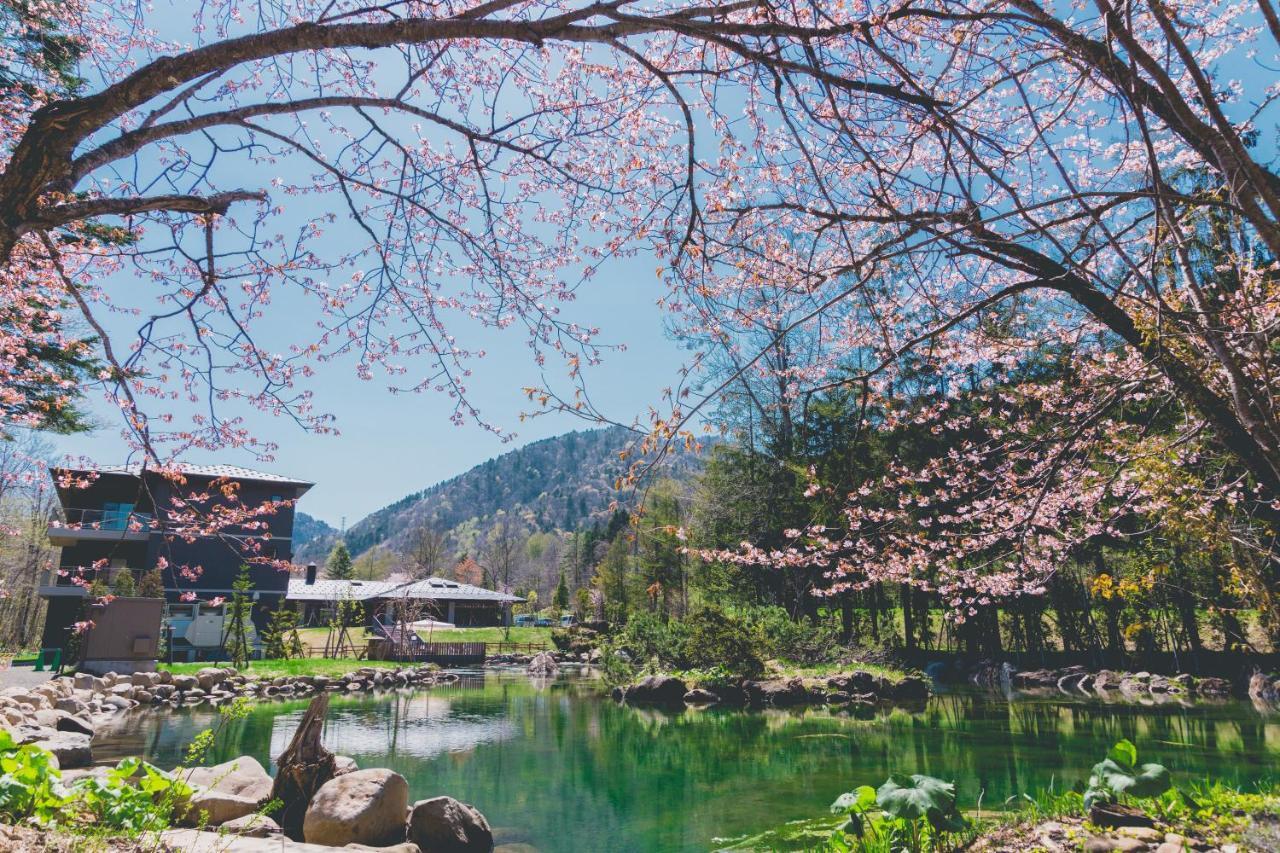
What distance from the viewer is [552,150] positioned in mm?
3906

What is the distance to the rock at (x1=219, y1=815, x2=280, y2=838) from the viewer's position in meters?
5.27

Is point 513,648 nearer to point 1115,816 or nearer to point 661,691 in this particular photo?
point 661,691

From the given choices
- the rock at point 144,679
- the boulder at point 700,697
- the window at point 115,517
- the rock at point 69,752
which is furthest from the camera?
the window at point 115,517

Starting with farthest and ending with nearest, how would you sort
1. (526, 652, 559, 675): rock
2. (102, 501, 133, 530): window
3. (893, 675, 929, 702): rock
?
(526, 652, 559, 675): rock < (102, 501, 133, 530): window < (893, 675, 929, 702): rock

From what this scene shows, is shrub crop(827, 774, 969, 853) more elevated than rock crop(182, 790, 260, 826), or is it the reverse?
shrub crop(827, 774, 969, 853)

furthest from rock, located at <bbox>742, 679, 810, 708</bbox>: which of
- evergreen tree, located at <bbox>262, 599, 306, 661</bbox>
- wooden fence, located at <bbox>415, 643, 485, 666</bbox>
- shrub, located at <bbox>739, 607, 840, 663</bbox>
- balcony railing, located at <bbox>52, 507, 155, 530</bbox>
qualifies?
balcony railing, located at <bbox>52, 507, 155, 530</bbox>

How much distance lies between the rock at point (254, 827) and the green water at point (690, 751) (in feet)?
6.97

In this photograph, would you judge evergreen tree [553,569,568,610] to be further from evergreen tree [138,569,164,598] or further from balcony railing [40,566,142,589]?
evergreen tree [138,569,164,598]

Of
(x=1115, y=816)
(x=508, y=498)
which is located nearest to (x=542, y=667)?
(x=1115, y=816)

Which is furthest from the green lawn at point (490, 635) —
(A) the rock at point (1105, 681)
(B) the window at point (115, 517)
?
(A) the rock at point (1105, 681)

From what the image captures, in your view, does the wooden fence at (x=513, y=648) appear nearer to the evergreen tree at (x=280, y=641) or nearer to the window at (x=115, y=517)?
the evergreen tree at (x=280, y=641)

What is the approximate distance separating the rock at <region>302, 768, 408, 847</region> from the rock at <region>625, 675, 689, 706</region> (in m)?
11.0

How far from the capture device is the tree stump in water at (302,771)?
6238mm

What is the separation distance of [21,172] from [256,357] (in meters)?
1.84
